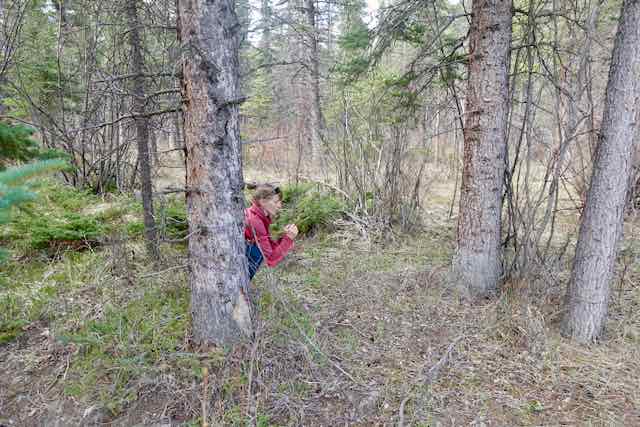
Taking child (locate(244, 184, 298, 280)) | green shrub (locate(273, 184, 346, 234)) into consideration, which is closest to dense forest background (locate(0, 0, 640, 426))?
child (locate(244, 184, 298, 280))

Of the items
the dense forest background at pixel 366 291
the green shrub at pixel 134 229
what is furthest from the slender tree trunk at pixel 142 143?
the green shrub at pixel 134 229

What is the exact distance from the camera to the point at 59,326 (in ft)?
10.6

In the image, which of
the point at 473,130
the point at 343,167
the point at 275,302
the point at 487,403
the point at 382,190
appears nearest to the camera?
the point at 487,403

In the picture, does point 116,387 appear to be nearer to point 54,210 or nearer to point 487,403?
point 487,403

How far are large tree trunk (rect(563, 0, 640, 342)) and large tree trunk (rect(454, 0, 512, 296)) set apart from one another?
0.75 metres

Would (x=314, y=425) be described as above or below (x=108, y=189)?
below

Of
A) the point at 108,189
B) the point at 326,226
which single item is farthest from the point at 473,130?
the point at 108,189

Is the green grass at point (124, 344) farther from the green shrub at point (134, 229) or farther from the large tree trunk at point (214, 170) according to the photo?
the green shrub at point (134, 229)

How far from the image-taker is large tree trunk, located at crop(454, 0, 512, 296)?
3482 mm

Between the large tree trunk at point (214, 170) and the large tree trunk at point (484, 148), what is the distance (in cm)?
223

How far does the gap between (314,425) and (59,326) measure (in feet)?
7.67

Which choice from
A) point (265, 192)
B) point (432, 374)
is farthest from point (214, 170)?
point (432, 374)

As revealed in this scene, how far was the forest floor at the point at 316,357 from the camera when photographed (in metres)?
2.46

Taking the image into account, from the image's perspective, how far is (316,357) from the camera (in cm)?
283
